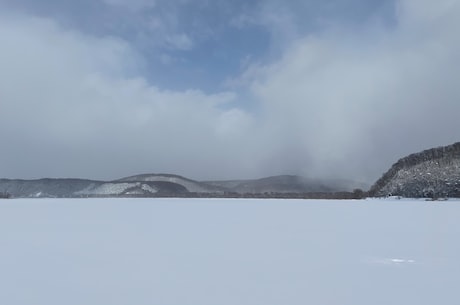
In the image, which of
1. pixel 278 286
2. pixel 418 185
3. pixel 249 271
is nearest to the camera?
pixel 278 286

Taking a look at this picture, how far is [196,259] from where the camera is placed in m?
12.1

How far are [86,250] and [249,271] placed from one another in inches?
267

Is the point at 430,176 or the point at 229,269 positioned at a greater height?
the point at 430,176

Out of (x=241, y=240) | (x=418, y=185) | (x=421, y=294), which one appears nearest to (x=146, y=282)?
(x=421, y=294)

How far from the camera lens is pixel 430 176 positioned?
347 feet

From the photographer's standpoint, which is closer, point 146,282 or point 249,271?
point 146,282

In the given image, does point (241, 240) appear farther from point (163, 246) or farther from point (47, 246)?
point (47, 246)

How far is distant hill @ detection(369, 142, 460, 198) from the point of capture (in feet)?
324

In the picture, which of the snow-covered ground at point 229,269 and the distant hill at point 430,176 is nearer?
the snow-covered ground at point 229,269

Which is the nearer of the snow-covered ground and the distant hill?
the snow-covered ground

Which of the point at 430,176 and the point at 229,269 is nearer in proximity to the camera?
the point at 229,269

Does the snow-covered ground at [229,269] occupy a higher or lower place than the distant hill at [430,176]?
lower

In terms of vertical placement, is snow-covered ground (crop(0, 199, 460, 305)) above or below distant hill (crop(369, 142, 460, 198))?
below

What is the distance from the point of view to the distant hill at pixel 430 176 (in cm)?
9864
